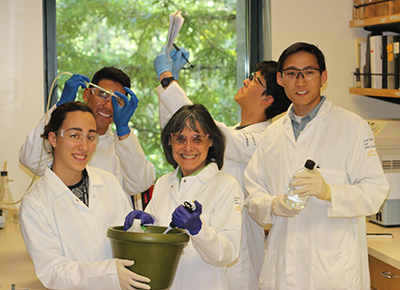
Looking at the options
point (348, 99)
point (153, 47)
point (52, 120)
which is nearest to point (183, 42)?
point (153, 47)

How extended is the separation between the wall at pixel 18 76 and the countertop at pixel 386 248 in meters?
2.02

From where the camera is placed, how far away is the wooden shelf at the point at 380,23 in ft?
9.24

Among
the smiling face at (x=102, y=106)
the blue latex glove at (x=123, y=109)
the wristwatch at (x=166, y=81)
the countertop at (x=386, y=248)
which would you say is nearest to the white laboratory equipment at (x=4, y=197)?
the smiling face at (x=102, y=106)

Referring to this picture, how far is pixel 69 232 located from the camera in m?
1.62

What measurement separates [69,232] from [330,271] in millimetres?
980

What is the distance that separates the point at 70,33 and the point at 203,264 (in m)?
2.02

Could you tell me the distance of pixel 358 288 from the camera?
74.0 inches

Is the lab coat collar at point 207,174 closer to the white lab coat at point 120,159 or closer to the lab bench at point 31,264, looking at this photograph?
the white lab coat at point 120,159

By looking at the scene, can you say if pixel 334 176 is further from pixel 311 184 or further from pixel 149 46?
pixel 149 46

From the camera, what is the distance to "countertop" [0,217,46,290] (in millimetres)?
1828

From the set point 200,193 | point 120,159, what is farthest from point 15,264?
point 200,193

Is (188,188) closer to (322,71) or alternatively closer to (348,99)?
(322,71)

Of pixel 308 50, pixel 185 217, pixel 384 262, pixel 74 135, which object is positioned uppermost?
pixel 308 50

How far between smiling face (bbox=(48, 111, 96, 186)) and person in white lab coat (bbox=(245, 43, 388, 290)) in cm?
72
